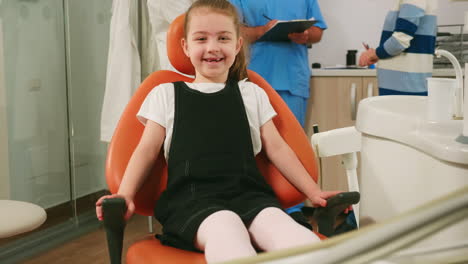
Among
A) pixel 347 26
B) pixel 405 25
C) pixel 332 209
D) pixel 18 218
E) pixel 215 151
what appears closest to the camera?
pixel 332 209

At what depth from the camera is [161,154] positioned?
1262 mm

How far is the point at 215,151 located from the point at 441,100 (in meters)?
0.57

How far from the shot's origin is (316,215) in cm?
113

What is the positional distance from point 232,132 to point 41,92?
156cm

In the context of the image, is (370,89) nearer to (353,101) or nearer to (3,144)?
(353,101)

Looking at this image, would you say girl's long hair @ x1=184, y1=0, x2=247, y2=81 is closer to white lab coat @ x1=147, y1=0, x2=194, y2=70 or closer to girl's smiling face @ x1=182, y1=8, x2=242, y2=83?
girl's smiling face @ x1=182, y1=8, x2=242, y2=83

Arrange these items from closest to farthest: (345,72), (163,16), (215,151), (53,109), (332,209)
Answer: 1. (332,209)
2. (215,151)
3. (163,16)
4. (53,109)
5. (345,72)

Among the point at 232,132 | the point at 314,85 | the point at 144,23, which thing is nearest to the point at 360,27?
the point at 314,85

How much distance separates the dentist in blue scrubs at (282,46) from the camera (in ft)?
7.56

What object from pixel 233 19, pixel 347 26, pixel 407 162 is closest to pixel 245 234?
pixel 407 162

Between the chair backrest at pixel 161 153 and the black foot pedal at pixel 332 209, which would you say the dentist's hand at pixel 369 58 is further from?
the black foot pedal at pixel 332 209

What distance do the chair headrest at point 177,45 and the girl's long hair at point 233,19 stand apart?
0.06 feet

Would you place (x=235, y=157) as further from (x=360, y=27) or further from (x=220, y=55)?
(x=360, y=27)

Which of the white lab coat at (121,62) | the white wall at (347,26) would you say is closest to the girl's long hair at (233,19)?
the white lab coat at (121,62)
